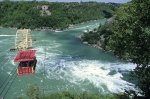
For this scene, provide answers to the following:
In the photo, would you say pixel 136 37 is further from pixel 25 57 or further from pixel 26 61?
pixel 25 57

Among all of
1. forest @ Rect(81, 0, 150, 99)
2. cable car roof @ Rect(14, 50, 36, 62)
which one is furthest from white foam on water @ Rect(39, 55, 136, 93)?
forest @ Rect(81, 0, 150, 99)

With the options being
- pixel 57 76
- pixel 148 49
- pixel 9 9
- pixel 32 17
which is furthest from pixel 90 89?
pixel 9 9

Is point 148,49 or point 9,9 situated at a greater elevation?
point 148,49

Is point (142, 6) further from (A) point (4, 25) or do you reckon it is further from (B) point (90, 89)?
(A) point (4, 25)

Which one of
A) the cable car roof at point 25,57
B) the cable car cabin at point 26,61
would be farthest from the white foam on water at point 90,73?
the cable car roof at point 25,57

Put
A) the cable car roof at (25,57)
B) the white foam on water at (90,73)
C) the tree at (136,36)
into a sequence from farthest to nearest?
the white foam on water at (90,73)
the cable car roof at (25,57)
the tree at (136,36)

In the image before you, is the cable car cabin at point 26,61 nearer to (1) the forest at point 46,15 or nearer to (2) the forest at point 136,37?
(2) the forest at point 136,37
